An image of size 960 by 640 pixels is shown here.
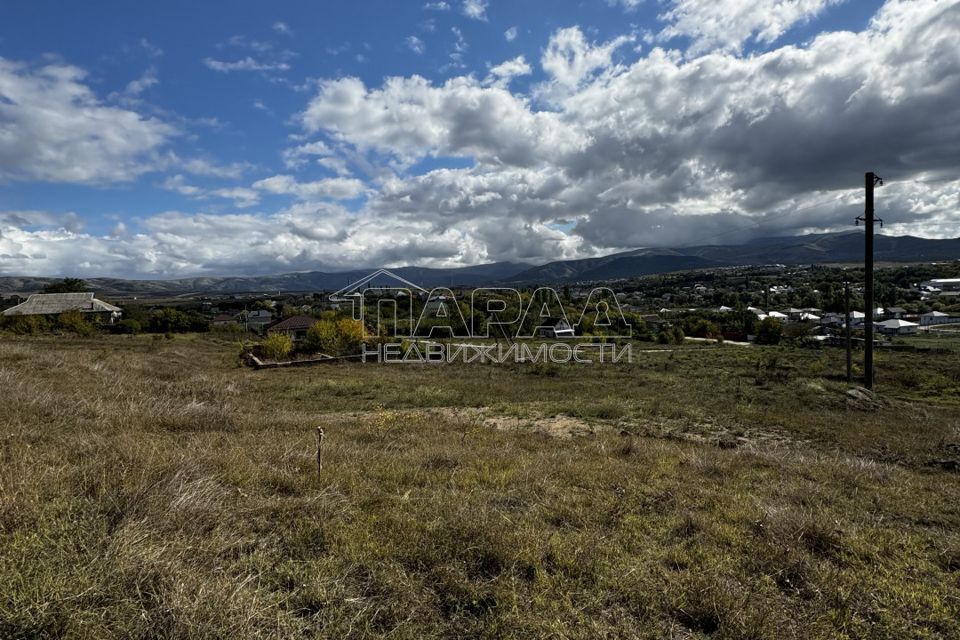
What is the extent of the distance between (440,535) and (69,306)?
7836 centimetres

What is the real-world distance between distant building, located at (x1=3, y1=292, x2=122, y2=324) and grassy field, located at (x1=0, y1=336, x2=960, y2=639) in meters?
67.6

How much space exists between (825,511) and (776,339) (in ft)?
210

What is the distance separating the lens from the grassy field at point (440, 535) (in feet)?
8.82

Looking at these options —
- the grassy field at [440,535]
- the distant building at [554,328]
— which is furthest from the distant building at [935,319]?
the grassy field at [440,535]

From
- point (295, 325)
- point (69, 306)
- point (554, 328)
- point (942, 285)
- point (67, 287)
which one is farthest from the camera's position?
point (942, 285)

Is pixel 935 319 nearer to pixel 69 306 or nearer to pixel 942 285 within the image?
pixel 942 285

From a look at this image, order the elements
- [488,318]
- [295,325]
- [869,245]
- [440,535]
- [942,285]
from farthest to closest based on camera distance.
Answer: [942,285] → [295,325] → [488,318] → [869,245] → [440,535]

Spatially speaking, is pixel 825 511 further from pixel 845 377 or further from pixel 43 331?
pixel 43 331

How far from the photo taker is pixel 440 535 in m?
3.76

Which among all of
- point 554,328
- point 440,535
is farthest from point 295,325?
point 440,535

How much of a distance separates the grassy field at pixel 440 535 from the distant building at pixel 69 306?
67.6 metres

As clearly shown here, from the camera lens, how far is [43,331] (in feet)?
150

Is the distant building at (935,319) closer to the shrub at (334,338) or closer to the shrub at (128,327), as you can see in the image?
the shrub at (334,338)

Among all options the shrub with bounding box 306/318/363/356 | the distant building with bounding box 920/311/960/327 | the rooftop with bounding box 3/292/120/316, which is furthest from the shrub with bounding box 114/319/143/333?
the distant building with bounding box 920/311/960/327
